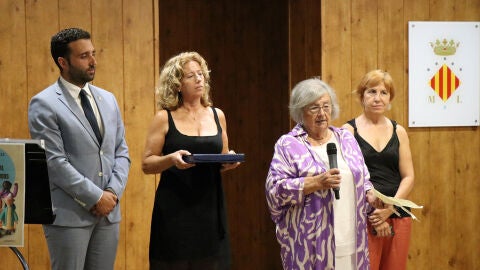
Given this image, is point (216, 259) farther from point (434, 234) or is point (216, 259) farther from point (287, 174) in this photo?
point (434, 234)

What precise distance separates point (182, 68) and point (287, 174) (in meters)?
0.76

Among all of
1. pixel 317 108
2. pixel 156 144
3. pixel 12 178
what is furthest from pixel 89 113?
pixel 317 108

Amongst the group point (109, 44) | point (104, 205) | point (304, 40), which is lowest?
point (104, 205)

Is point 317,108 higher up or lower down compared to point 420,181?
higher up

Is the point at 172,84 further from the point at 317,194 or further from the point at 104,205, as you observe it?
the point at 317,194

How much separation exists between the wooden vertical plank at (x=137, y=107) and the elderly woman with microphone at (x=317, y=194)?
1563 mm

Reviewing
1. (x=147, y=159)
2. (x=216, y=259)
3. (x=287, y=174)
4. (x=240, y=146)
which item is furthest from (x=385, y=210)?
(x=240, y=146)

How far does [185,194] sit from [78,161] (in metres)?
0.52

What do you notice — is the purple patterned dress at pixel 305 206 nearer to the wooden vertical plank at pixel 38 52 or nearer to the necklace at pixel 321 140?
the necklace at pixel 321 140

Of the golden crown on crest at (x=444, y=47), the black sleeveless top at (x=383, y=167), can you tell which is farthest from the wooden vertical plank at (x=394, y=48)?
→ the black sleeveless top at (x=383, y=167)

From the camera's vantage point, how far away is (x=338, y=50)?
4910 mm

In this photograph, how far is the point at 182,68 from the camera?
3469mm

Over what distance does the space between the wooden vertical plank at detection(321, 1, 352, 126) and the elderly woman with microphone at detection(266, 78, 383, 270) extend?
1592mm

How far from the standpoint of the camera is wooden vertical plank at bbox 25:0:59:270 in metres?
4.47
